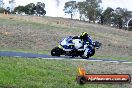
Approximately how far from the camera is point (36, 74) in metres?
26.4

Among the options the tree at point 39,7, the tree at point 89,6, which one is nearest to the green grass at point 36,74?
the tree at point 89,6

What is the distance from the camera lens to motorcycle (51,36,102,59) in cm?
1512

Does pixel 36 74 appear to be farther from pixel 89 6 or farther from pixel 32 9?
pixel 32 9

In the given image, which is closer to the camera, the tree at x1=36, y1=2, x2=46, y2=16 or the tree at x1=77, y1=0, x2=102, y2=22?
the tree at x1=77, y1=0, x2=102, y2=22

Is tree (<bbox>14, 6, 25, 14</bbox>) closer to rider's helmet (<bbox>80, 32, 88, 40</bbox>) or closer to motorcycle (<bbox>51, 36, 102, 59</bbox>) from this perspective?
motorcycle (<bbox>51, 36, 102, 59</bbox>)

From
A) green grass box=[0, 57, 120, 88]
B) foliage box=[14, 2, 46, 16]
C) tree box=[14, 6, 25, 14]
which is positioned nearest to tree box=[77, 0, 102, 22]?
green grass box=[0, 57, 120, 88]

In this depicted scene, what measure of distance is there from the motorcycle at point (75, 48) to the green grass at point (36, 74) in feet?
19.7

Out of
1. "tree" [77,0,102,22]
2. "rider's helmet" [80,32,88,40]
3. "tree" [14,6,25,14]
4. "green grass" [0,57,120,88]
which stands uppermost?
"tree" [77,0,102,22]

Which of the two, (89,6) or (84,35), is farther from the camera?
(89,6)

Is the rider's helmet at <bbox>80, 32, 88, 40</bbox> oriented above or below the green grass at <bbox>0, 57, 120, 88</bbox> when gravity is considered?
above

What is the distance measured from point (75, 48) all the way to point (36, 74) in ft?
36.2

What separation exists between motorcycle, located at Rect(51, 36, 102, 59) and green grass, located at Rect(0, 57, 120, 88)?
19.7 feet

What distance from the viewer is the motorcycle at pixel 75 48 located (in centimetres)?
1512

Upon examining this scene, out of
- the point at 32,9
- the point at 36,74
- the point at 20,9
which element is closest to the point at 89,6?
the point at 36,74
